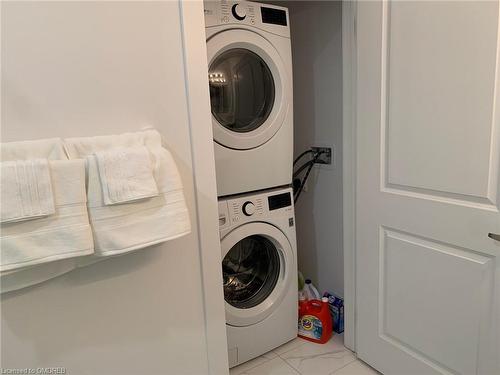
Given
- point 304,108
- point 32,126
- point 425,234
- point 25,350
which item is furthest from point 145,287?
point 304,108

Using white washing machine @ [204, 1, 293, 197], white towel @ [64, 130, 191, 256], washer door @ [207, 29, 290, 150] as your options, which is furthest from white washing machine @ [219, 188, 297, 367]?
white towel @ [64, 130, 191, 256]

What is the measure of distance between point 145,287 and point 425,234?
43.0 inches

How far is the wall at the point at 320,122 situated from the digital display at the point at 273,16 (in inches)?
16.4

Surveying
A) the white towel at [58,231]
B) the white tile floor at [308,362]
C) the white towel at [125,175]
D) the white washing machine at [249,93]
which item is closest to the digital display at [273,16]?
the white washing machine at [249,93]

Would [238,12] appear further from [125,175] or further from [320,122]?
[125,175]

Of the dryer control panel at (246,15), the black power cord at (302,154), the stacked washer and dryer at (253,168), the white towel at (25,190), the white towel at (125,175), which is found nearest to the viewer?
the white towel at (25,190)

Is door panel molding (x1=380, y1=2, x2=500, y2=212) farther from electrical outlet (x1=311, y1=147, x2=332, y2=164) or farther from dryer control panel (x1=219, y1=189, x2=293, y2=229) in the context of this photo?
electrical outlet (x1=311, y1=147, x2=332, y2=164)

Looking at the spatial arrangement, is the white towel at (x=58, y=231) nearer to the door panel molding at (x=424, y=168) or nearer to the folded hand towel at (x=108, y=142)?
the folded hand towel at (x=108, y=142)

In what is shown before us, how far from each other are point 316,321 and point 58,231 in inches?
64.7

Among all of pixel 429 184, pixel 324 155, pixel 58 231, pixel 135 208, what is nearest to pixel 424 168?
pixel 429 184

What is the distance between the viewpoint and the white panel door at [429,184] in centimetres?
123

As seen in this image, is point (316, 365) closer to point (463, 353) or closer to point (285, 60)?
point (463, 353)

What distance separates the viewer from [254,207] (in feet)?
5.89

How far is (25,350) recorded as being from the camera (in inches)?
35.6
